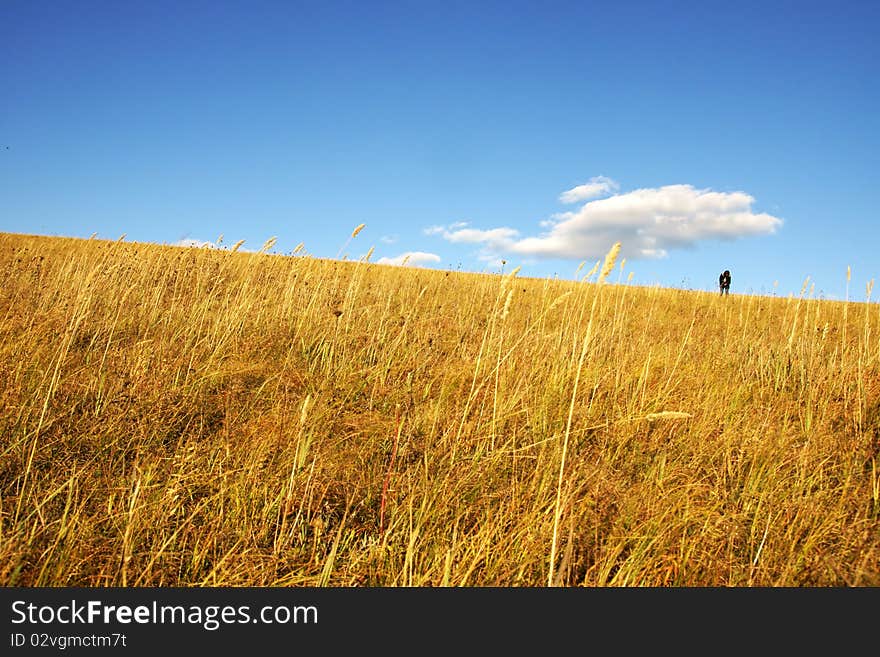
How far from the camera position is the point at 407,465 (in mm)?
1961

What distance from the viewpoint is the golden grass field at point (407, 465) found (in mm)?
1457

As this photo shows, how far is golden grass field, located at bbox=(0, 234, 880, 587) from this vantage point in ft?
4.78

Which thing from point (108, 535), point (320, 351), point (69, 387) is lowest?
point (108, 535)

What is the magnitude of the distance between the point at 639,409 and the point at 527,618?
5.97 feet

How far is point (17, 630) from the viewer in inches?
46.0

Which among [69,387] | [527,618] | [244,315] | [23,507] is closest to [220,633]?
[527,618]

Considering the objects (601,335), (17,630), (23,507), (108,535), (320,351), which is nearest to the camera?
(17,630)

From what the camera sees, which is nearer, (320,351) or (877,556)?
(877,556)

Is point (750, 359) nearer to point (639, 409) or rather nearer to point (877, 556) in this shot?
point (639, 409)

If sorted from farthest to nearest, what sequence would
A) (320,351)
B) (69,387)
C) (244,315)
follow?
(244,315)
(320,351)
(69,387)

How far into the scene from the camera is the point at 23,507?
1605 mm

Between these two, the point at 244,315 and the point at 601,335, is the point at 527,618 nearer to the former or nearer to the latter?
the point at 244,315

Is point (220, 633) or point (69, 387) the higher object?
point (69, 387)

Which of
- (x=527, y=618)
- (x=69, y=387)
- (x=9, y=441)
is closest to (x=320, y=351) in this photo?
(x=69, y=387)
